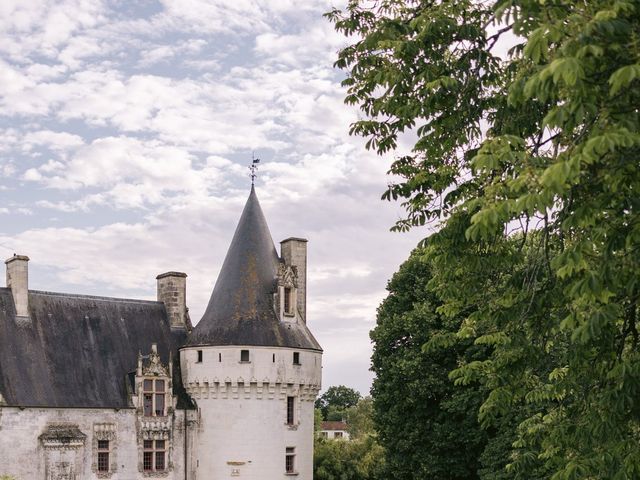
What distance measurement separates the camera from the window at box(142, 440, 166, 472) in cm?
2778

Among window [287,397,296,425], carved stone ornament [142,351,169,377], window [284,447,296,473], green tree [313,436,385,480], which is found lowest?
green tree [313,436,385,480]

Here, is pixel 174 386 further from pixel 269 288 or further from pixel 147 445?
pixel 269 288

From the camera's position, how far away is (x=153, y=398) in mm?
28109

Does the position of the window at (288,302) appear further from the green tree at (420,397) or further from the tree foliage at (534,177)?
the tree foliage at (534,177)

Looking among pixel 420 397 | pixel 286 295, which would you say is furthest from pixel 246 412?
pixel 420 397

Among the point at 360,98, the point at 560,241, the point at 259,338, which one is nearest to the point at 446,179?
the point at 360,98

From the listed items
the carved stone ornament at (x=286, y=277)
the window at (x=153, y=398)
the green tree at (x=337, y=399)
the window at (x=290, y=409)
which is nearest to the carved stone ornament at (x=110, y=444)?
the window at (x=153, y=398)

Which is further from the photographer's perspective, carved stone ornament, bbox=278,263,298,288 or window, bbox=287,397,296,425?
carved stone ornament, bbox=278,263,298,288

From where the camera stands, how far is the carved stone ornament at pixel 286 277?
28.9m

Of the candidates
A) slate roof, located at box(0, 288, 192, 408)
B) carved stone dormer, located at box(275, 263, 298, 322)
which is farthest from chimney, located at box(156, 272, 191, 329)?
carved stone dormer, located at box(275, 263, 298, 322)

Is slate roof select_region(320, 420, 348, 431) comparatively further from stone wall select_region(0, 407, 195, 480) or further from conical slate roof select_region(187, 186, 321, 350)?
stone wall select_region(0, 407, 195, 480)

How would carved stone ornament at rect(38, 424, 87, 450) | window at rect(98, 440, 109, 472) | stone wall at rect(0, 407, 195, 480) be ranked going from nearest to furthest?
stone wall at rect(0, 407, 195, 480) → carved stone ornament at rect(38, 424, 87, 450) → window at rect(98, 440, 109, 472)

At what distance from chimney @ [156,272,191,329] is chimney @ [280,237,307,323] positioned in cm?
379

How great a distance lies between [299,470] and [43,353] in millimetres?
8942
